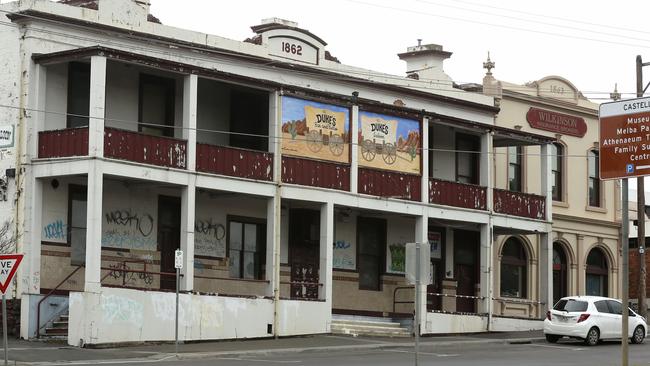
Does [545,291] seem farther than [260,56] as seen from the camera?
Yes

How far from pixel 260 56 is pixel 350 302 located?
27.9ft

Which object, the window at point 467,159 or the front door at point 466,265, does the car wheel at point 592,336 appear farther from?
the window at point 467,159

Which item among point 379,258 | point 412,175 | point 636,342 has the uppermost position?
point 412,175

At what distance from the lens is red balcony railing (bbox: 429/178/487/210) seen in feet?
123

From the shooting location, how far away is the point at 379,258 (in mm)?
39125

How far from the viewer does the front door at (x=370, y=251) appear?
3850 centimetres

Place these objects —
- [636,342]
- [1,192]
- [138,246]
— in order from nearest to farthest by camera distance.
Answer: [1,192] → [138,246] → [636,342]

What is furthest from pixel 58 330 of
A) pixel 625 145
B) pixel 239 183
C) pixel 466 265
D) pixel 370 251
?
pixel 466 265

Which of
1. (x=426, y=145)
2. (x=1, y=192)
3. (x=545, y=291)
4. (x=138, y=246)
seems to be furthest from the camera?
(x=545, y=291)

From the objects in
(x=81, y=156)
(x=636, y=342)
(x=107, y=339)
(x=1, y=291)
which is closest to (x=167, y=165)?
(x=81, y=156)

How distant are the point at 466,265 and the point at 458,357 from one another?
14319 mm

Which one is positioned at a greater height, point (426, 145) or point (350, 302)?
point (426, 145)

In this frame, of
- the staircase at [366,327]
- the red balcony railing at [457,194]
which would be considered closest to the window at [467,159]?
the red balcony railing at [457,194]

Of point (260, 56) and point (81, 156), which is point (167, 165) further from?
point (260, 56)
